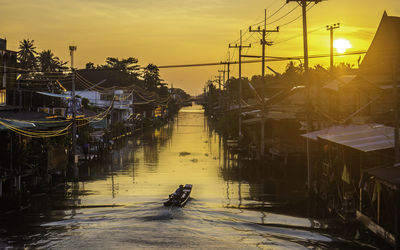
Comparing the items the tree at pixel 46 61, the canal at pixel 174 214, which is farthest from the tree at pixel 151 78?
the canal at pixel 174 214

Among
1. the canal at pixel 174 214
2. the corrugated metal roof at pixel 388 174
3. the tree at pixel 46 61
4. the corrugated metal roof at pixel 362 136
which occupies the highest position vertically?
the tree at pixel 46 61

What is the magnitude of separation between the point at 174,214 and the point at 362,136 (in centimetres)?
1051

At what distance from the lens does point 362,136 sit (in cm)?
2492

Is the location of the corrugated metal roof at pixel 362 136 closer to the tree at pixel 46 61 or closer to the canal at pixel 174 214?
the canal at pixel 174 214

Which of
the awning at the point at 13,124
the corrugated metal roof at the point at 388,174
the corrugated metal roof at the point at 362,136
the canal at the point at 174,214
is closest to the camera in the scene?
the corrugated metal roof at the point at 388,174

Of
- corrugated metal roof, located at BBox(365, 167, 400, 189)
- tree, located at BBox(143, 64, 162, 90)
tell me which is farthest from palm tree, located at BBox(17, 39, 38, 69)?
corrugated metal roof, located at BBox(365, 167, 400, 189)

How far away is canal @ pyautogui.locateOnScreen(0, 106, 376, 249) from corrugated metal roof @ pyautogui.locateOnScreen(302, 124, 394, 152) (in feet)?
13.1

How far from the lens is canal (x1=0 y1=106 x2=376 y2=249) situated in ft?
66.4

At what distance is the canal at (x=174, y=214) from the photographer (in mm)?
20250

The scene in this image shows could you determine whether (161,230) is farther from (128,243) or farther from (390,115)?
(390,115)

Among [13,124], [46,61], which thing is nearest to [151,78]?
[46,61]

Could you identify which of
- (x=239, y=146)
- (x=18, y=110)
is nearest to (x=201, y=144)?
(x=239, y=146)

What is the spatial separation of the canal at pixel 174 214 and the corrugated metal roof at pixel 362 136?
3984 mm

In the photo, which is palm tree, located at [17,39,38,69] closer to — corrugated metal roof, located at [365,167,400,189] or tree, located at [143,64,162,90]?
tree, located at [143,64,162,90]
